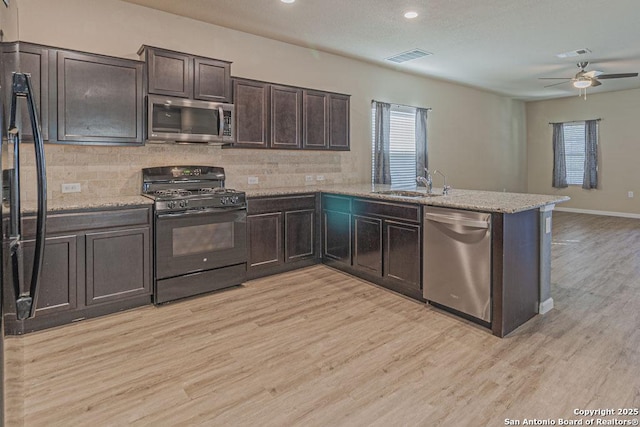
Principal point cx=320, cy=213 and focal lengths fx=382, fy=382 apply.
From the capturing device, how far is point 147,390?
216 centimetres

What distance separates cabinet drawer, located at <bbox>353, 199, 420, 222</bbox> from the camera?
3.41 metres

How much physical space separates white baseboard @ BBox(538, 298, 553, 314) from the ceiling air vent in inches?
144

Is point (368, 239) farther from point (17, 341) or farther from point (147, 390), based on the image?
point (17, 341)

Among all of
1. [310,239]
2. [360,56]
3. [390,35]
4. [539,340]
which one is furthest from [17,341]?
[360,56]

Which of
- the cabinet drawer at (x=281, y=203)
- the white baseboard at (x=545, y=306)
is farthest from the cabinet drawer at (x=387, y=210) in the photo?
the white baseboard at (x=545, y=306)

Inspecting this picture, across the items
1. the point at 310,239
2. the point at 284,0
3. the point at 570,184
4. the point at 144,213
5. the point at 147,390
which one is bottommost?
the point at 147,390

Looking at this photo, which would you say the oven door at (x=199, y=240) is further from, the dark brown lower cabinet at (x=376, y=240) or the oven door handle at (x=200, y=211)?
the dark brown lower cabinet at (x=376, y=240)

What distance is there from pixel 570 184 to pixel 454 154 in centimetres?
377

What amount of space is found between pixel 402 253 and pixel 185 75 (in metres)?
2.68

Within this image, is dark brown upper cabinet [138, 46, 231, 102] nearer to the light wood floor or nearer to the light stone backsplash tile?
the light stone backsplash tile

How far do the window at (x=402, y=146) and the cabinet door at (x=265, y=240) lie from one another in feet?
8.89

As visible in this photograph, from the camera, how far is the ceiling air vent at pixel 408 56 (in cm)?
535

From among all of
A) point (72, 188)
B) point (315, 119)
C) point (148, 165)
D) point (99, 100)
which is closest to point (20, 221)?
point (99, 100)

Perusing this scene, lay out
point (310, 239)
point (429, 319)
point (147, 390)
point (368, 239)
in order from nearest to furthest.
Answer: point (147, 390)
point (429, 319)
point (368, 239)
point (310, 239)
